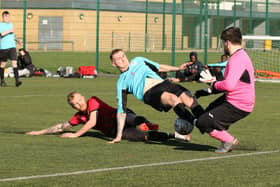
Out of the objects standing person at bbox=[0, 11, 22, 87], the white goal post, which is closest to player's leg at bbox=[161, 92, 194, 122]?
standing person at bbox=[0, 11, 22, 87]

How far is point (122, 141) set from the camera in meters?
12.3

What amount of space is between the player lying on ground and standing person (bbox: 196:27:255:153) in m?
1.17

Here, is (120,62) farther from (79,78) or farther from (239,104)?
(79,78)

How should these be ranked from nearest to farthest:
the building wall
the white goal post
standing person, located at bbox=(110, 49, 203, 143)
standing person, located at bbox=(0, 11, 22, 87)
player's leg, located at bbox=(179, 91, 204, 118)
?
player's leg, located at bbox=(179, 91, 204, 118), standing person, located at bbox=(110, 49, 203, 143), standing person, located at bbox=(0, 11, 22, 87), the white goal post, the building wall

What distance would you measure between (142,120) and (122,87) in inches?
30.4

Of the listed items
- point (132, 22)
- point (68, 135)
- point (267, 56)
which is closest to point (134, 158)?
point (68, 135)

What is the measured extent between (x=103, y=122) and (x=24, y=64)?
18498 mm

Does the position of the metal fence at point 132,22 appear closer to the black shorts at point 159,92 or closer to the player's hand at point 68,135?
the player's hand at point 68,135

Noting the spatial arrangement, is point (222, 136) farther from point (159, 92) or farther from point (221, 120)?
point (159, 92)

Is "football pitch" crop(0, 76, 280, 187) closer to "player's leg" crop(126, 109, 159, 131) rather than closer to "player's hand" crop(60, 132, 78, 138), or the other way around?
"player's hand" crop(60, 132, 78, 138)

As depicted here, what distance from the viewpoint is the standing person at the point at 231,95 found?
34.9 ft

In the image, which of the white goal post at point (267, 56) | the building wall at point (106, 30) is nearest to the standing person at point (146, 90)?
the white goal post at point (267, 56)

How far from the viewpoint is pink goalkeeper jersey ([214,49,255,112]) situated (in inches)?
415

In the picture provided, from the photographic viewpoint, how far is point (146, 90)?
1196 centimetres
